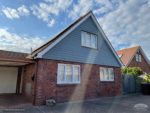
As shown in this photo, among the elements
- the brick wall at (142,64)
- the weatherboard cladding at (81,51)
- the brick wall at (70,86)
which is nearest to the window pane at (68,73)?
the brick wall at (70,86)

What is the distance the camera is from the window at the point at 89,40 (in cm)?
1392

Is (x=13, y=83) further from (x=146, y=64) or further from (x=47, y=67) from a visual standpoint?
(x=146, y=64)

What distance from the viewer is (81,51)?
13469 mm

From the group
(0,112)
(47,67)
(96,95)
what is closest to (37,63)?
(47,67)

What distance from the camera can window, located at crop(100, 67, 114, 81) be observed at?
15.1m

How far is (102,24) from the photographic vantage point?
53.3 ft

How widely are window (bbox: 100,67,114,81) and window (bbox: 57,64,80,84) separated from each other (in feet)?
10.5

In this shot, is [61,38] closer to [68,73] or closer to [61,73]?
[61,73]

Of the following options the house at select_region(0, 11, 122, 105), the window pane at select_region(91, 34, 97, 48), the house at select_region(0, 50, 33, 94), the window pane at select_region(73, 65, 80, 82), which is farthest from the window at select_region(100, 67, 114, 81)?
the house at select_region(0, 50, 33, 94)

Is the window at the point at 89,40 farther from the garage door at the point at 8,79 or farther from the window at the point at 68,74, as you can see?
the garage door at the point at 8,79

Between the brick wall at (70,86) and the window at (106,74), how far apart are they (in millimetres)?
491

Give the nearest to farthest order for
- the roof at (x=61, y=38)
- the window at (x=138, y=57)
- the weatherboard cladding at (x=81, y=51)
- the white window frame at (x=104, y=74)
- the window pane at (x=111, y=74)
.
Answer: the roof at (x=61, y=38) → the weatherboard cladding at (x=81, y=51) → the white window frame at (x=104, y=74) → the window pane at (x=111, y=74) → the window at (x=138, y=57)

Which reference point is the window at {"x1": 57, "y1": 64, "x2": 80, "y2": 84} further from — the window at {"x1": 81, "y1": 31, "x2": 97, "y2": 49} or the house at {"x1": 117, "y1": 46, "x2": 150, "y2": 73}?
the house at {"x1": 117, "y1": 46, "x2": 150, "y2": 73}

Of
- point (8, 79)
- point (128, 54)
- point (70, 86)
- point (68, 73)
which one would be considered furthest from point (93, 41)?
point (128, 54)
